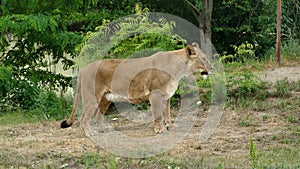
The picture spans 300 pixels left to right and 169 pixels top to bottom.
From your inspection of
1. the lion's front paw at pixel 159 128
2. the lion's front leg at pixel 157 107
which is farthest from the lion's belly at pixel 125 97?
the lion's front paw at pixel 159 128

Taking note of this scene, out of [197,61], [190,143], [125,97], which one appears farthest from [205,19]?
[190,143]

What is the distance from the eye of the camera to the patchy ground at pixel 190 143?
7215mm

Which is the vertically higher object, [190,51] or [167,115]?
[190,51]

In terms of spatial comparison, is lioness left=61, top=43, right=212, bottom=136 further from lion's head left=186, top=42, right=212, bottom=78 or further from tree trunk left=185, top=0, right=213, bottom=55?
tree trunk left=185, top=0, right=213, bottom=55

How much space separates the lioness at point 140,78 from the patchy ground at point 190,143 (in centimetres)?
52

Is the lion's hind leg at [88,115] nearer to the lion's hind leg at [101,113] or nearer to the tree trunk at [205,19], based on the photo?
the lion's hind leg at [101,113]

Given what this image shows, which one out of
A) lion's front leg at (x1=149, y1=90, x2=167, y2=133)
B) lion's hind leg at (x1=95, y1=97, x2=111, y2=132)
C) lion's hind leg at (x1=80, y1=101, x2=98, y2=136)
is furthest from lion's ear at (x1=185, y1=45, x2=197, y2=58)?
lion's hind leg at (x1=80, y1=101, x2=98, y2=136)

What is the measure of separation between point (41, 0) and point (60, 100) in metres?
2.08

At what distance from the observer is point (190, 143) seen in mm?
8195

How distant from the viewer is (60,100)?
12.6 metres

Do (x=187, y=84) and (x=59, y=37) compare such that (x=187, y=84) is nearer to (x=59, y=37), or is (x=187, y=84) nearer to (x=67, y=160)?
(x=59, y=37)

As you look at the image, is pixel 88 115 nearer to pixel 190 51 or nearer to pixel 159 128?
pixel 159 128

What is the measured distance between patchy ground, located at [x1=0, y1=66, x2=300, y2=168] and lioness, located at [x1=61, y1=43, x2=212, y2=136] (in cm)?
52

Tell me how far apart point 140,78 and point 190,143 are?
1214mm
